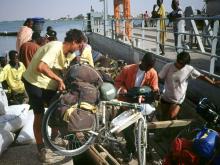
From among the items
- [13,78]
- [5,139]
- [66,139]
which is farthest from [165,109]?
[13,78]

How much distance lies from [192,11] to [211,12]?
523 mm

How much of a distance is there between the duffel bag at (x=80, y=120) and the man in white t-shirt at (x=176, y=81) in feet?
6.66

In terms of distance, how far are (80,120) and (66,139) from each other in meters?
0.78

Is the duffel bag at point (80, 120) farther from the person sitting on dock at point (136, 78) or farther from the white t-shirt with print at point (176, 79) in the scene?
the white t-shirt with print at point (176, 79)

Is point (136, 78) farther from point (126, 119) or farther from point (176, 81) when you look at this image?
point (126, 119)

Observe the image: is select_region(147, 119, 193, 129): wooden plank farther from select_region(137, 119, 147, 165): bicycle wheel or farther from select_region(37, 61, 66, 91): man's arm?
select_region(37, 61, 66, 91): man's arm

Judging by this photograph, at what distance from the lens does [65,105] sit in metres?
3.62

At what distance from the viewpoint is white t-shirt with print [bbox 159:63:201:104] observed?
5195 millimetres

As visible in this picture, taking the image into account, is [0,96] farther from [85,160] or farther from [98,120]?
[98,120]

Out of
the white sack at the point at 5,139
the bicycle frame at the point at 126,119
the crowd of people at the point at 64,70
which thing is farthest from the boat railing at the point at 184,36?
the white sack at the point at 5,139

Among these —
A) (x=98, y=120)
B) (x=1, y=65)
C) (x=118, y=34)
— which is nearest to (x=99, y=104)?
(x=98, y=120)

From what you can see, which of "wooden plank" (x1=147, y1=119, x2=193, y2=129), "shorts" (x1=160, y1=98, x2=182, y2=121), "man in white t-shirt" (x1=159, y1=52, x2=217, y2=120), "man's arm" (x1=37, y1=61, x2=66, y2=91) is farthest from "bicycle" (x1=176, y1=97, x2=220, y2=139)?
"man's arm" (x1=37, y1=61, x2=66, y2=91)

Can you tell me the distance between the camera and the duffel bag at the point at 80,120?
3.59 m

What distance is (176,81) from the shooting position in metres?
5.23
